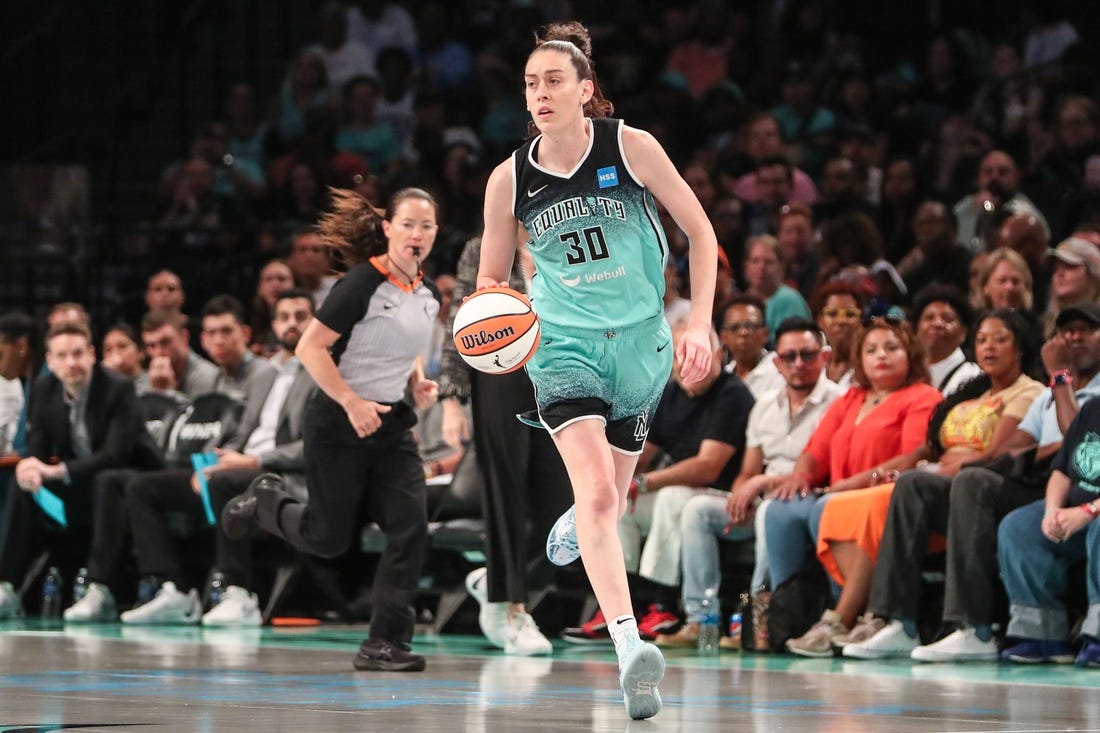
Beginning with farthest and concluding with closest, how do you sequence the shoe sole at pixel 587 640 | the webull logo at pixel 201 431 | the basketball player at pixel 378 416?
→ the webull logo at pixel 201 431
the shoe sole at pixel 587 640
the basketball player at pixel 378 416

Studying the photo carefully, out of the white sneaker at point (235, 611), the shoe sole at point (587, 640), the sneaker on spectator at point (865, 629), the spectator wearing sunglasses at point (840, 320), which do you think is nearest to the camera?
the sneaker on spectator at point (865, 629)

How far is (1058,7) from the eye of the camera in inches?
564

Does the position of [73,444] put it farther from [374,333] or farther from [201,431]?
[374,333]

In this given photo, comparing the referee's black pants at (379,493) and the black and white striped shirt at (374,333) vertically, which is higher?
the black and white striped shirt at (374,333)

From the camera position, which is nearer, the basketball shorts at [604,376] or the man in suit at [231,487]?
the basketball shorts at [604,376]

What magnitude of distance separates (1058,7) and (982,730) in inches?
400

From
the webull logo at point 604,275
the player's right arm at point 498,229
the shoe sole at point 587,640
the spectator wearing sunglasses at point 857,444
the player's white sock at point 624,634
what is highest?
the player's right arm at point 498,229

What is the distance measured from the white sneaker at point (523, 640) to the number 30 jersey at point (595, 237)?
2.90 m

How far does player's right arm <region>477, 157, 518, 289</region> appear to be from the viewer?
244 inches

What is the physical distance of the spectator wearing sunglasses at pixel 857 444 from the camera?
8867mm

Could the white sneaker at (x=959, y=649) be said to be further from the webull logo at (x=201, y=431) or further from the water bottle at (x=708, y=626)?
the webull logo at (x=201, y=431)

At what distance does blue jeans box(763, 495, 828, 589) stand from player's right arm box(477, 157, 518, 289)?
10.3ft

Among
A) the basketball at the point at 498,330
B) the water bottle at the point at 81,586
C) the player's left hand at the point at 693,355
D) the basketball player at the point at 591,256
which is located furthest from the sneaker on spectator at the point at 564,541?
the water bottle at the point at 81,586

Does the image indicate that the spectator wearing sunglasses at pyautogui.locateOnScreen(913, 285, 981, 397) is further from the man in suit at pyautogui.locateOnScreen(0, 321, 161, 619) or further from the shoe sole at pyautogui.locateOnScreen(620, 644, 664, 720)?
the man in suit at pyautogui.locateOnScreen(0, 321, 161, 619)
